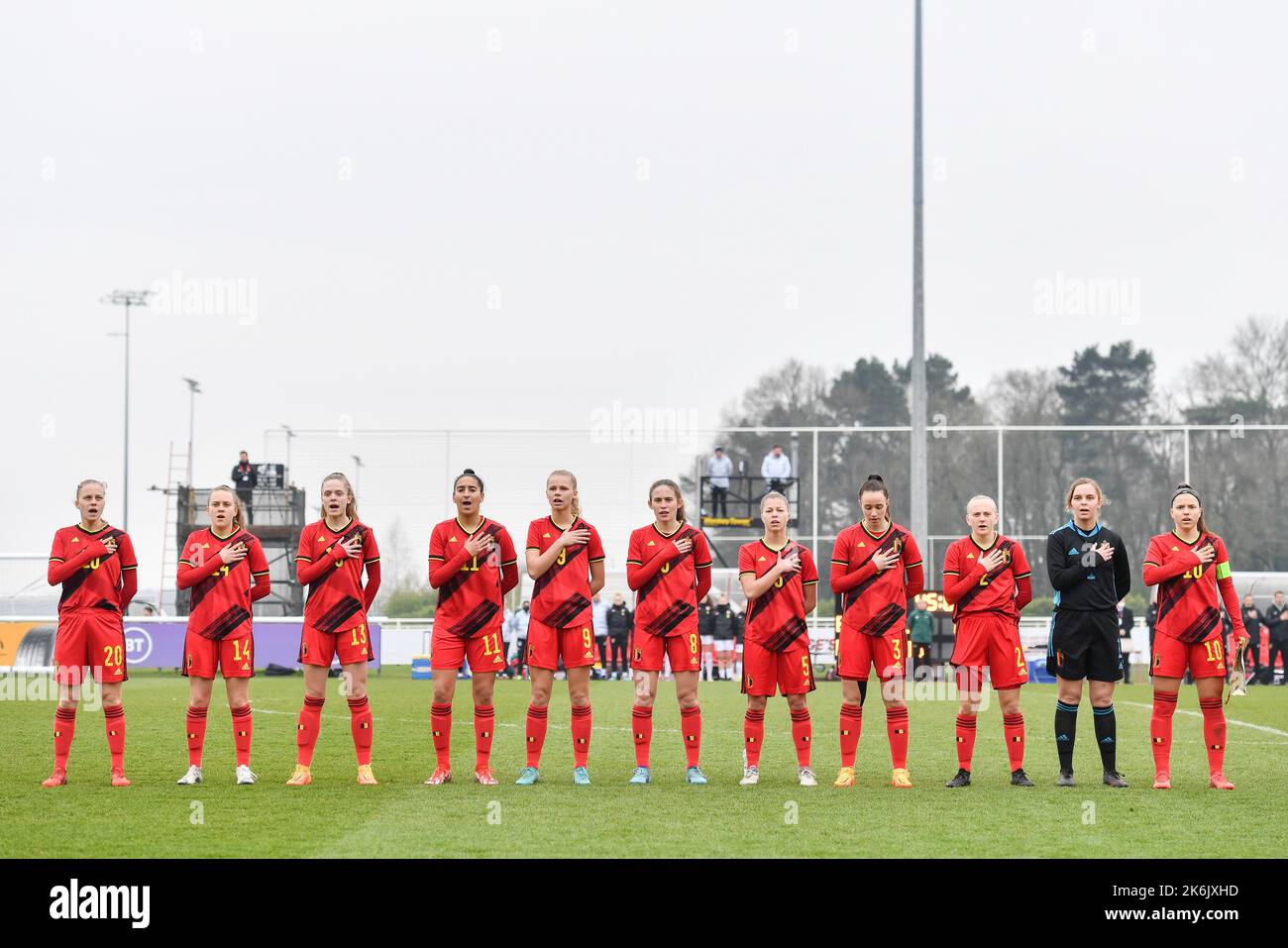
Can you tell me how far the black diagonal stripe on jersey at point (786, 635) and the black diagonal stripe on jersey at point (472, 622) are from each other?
6.56 feet

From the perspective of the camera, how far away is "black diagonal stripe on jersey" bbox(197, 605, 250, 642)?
10.4 metres

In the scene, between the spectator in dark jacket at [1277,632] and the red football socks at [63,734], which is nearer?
the red football socks at [63,734]

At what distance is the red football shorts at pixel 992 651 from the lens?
34.6 ft

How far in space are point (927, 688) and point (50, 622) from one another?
734 inches

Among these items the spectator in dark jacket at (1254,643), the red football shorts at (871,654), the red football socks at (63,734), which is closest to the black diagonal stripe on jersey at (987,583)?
the red football shorts at (871,654)

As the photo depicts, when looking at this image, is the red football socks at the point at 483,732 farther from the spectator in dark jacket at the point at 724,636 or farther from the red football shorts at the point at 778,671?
the spectator in dark jacket at the point at 724,636

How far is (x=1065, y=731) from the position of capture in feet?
35.2

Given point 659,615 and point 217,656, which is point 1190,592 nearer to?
point 659,615

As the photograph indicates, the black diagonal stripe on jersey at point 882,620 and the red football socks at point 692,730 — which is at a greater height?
the black diagonal stripe on jersey at point 882,620

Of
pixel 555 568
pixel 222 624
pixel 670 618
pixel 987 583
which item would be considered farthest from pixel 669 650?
pixel 222 624

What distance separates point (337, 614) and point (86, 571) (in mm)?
1782

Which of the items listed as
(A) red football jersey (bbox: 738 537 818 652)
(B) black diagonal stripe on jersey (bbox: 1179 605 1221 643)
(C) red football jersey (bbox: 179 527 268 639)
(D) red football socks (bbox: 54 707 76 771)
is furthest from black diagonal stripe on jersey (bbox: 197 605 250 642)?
(B) black diagonal stripe on jersey (bbox: 1179 605 1221 643)
